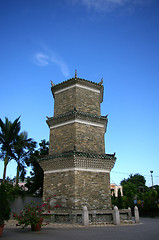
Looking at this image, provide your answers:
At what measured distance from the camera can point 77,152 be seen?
12672mm

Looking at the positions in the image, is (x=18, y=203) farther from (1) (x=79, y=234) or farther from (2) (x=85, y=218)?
(1) (x=79, y=234)

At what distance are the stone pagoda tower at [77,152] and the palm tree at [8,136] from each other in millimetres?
7708

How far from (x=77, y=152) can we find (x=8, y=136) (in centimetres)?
1110

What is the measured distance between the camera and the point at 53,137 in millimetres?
14836

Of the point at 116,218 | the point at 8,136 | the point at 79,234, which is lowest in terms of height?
the point at 116,218

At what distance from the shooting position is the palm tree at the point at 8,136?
20766 millimetres

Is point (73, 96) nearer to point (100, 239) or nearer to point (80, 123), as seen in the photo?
point (80, 123)

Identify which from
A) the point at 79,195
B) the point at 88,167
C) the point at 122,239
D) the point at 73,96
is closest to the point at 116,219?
the point at 79,195

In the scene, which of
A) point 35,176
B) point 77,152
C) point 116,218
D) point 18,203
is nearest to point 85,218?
point 116,218

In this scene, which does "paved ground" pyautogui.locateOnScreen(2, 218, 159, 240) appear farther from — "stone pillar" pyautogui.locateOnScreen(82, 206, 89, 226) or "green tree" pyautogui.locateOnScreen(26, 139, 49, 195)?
"green tree" pyautogui.locateOnScreen(26, 139, 49, 195)

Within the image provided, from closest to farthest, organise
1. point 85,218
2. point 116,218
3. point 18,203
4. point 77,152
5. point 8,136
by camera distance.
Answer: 1. point 85,218
2. point 116,218
3. point 77,152
4. point 18,203
5. point 8,136

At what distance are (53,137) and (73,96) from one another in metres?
3.51

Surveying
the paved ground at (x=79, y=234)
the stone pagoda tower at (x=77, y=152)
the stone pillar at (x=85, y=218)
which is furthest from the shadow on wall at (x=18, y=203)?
the paved ground at (x=79, y=234)

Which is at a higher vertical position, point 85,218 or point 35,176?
point 35,176
